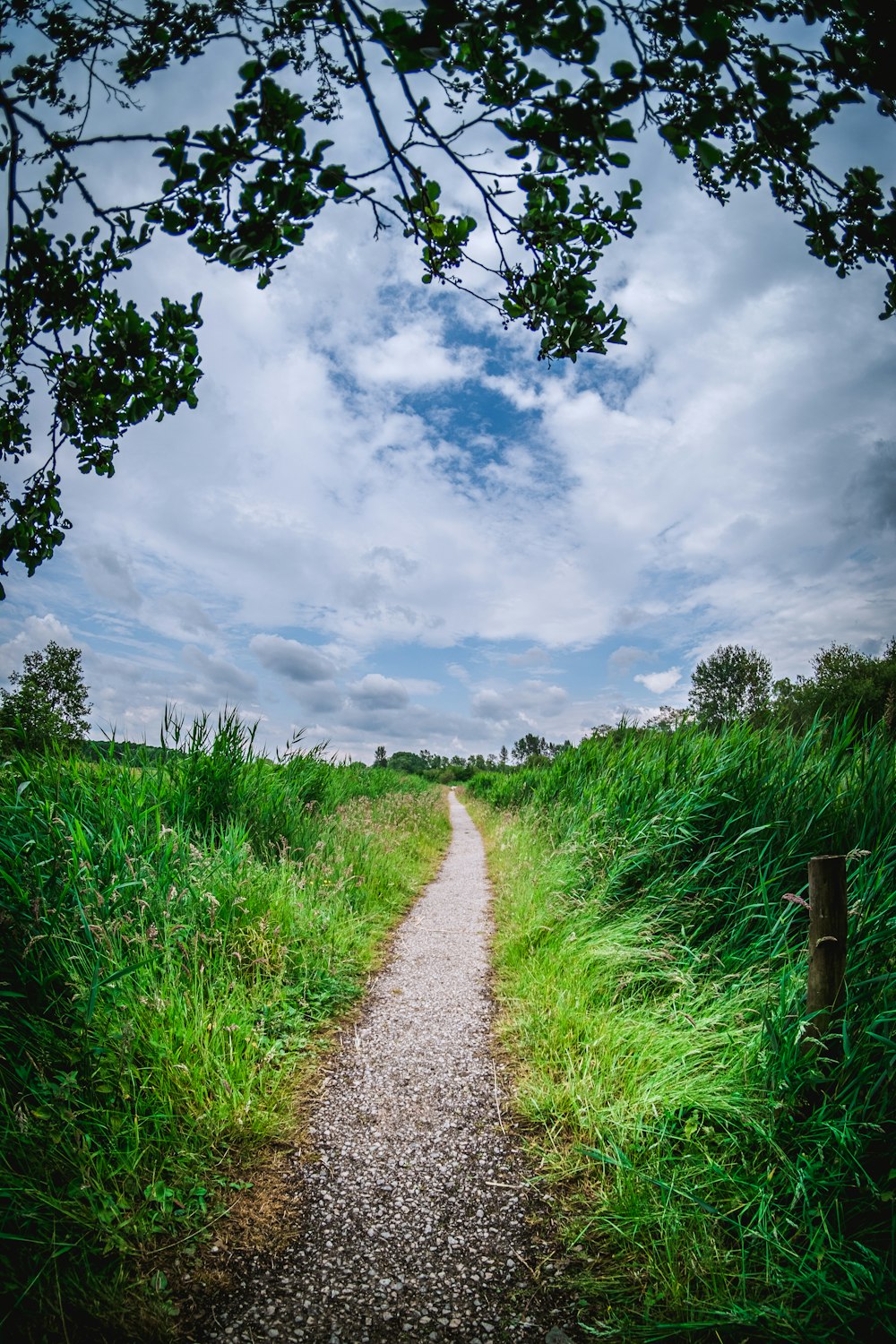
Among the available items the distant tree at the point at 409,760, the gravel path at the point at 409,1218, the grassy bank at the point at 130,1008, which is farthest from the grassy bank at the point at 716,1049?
the distant tree at the point at 409,760

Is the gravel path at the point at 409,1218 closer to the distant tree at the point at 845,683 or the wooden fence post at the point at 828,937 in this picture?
the wooden fence post at the point at 828,937

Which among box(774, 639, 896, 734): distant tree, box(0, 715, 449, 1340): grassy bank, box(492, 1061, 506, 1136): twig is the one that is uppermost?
box(774, 639, 896, 734): distant tree

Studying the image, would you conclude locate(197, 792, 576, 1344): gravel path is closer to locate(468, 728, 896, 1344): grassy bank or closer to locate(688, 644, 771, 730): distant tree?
locate(468, 728, 896, 1344): grassy bank

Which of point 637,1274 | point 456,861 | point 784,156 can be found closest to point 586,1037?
point 637,1274

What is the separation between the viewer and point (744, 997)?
350 cm

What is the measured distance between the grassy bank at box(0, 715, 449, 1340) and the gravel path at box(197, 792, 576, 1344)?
0.38 meters

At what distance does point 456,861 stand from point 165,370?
398 inches

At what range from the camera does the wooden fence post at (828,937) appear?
260 cm

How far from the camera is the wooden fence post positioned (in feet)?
8.54

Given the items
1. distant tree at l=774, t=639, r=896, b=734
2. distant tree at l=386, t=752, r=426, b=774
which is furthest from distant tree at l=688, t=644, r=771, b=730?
distant tree at l=386, t=752, r=426, b=774

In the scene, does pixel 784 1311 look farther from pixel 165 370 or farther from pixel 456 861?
pixel 456 861

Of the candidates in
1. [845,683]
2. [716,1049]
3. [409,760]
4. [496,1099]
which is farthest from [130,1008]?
[409,760]

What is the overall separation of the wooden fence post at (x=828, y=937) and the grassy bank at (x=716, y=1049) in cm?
11

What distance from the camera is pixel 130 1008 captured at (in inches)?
121
